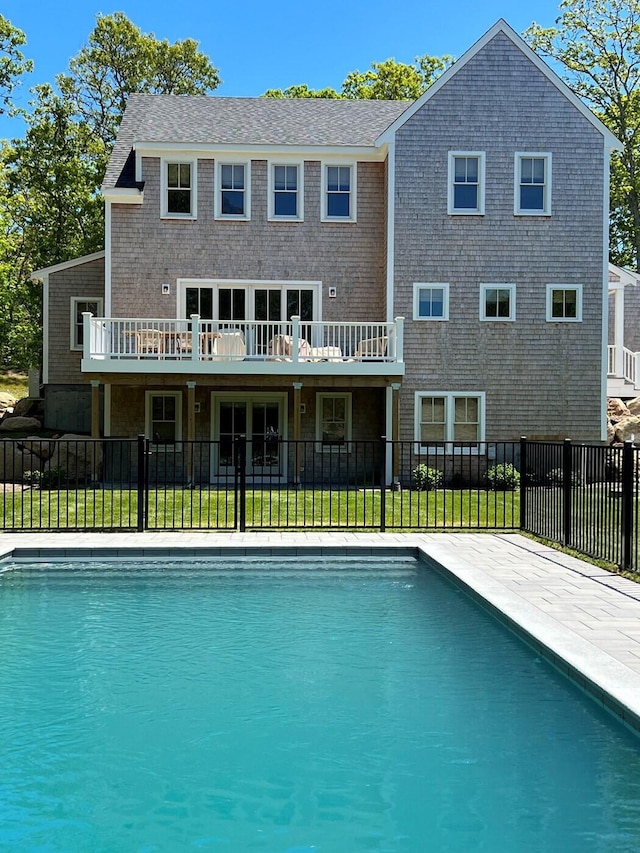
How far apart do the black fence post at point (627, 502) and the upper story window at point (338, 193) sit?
1498cm

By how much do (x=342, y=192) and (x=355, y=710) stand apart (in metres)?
19.1

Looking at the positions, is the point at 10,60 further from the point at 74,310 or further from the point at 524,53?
the point at 524,53

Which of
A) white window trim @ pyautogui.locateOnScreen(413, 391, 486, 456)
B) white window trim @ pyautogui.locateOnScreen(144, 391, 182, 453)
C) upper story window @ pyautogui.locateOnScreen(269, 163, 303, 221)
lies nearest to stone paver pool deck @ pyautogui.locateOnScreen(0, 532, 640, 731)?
white window trim @ pyautogui.locateOnScreen(413, 391, 486, 456)

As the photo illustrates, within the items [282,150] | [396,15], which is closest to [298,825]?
[282,150]

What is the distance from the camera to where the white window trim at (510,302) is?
22438mm

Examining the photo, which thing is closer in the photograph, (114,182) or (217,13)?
(114,182)

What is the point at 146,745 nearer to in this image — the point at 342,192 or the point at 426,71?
the point at 342,192

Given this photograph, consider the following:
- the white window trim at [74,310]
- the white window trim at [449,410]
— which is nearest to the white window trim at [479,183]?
the white window trim at [449,410]

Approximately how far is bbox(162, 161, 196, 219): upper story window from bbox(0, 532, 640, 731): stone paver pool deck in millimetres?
12220

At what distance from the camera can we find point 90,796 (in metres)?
4.79

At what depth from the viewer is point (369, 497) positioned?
18.7 m

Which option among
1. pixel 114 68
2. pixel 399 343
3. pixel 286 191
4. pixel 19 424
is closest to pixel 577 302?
pixel 399 343

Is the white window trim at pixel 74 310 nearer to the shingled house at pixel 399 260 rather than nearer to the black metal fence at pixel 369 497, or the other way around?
the shingled house at pixel 399 260

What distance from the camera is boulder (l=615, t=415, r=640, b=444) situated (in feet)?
75.9
